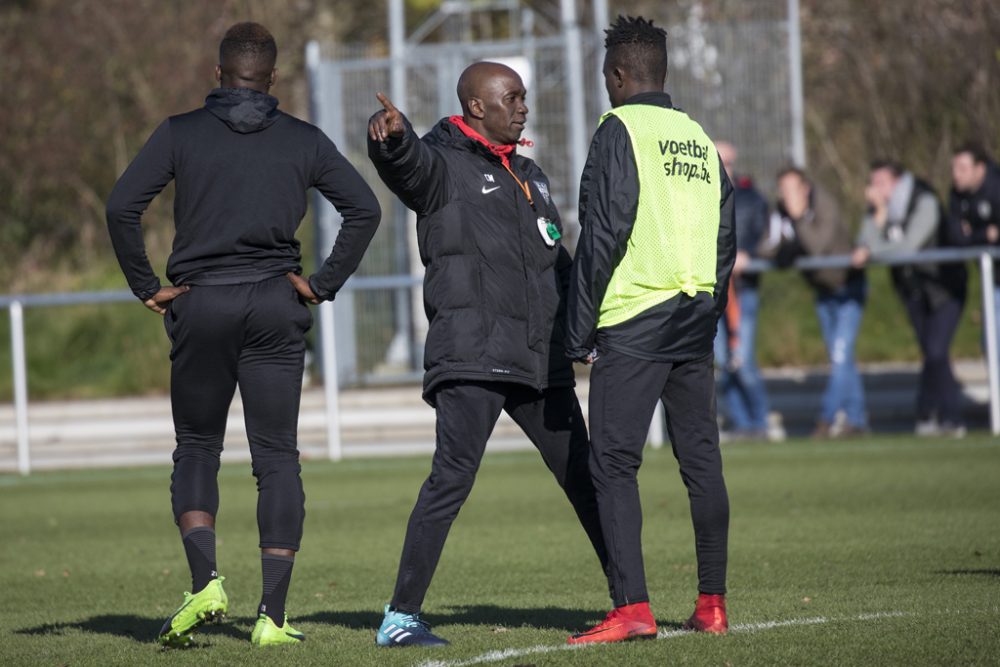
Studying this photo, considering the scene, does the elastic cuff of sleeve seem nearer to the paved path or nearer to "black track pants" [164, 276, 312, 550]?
"black track pants" [164, 276, 312, 550]

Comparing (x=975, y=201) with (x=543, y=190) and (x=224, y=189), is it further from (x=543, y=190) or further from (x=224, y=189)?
(x=224, y=189)

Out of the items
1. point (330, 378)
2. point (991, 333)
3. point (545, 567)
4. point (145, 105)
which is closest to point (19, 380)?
point (330, 378)

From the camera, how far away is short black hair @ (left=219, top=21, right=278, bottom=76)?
6.05 meters

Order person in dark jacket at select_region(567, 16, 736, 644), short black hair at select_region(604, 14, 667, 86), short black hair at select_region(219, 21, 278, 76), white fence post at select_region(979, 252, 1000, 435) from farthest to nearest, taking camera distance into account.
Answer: white fence post at select_region(979, 252, 1000, 435) < short black hair at select_region(219, 21, 278, 76) < short black hair at select_region(604, 14, 667, 86) < person in dark jacket at select_region(567, 16, 736, 644)

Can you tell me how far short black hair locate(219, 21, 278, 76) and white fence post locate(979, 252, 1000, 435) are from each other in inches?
365

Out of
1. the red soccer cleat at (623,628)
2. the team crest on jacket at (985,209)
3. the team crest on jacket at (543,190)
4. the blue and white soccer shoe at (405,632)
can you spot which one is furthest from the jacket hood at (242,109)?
the team crest on jacket at (985,209)

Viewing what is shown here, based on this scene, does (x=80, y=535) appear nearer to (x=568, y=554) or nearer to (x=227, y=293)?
(x=568, y=554)

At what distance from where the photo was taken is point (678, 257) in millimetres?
5742

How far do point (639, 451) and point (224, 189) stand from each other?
5.65ft

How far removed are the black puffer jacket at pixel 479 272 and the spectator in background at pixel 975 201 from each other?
8.96 m

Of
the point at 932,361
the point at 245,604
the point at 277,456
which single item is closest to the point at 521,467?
the point at 932,361

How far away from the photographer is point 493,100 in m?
6.04

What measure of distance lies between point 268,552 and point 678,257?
182 centimetres

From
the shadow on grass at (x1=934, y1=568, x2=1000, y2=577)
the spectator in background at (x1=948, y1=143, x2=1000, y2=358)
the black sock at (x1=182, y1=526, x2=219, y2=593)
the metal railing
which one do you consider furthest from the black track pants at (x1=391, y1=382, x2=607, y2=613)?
the spectator in background at (x1=948, y1=143, x2=1000, y2=358)
